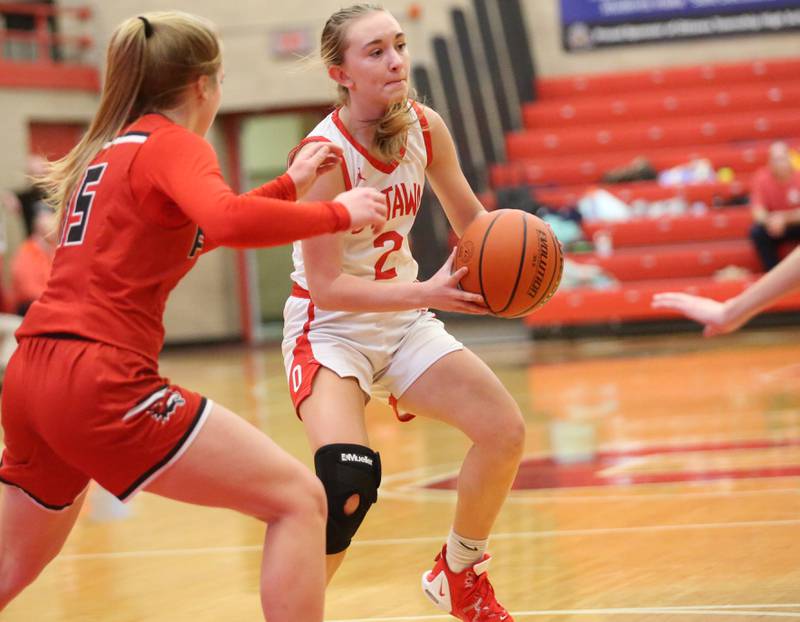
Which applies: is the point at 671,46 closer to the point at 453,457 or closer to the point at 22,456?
the point at 453,457

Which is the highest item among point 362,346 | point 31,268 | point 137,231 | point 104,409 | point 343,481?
point 137,231

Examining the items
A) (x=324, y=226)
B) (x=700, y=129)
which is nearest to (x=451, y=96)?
(x=700, y=129)

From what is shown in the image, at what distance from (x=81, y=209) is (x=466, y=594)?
5.23 ft

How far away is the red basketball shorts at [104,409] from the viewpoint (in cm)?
255

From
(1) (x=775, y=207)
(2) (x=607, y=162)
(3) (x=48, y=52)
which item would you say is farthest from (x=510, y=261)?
(3) (x=48, y=52)

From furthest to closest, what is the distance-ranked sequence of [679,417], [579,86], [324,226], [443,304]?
[579,86], [679,417], [443,304], [324,226]

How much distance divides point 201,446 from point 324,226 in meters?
0.50

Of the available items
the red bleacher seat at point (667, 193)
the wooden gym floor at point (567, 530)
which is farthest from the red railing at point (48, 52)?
the wooden gym floor at point (567, 530)

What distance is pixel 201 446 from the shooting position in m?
2.60

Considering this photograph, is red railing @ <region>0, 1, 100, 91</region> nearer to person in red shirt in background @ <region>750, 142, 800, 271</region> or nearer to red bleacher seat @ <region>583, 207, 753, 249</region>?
red bleacher seat @ <region>583, 207, 753, 249</region>

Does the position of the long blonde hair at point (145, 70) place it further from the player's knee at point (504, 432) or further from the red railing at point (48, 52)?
the red railing at point (48, 52)

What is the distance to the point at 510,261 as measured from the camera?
10.9 ft

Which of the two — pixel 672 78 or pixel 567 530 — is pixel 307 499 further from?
pixel 672 78

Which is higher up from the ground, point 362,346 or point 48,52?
point 362,346
